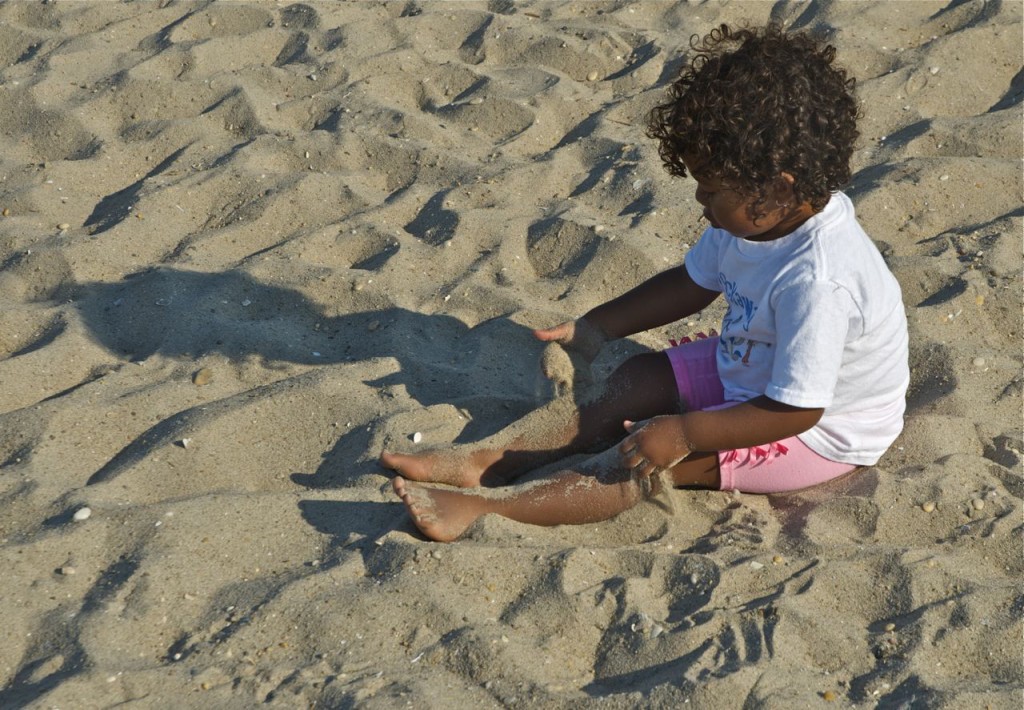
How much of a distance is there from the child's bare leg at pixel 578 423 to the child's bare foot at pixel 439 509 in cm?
23

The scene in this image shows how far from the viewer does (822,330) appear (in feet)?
7.94

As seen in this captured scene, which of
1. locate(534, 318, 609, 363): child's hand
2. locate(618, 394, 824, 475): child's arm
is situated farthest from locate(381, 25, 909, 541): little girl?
locate(534, 318, 609, 363): child's hand

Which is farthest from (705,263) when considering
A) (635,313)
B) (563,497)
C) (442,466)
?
(442,466)

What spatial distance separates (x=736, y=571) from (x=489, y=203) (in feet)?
6.13

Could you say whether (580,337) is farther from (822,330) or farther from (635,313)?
(822,330)

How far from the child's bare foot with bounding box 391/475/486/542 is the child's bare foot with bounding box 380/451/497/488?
14 centimetres

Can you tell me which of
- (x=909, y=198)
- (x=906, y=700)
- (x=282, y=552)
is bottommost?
(x=909, y=198)

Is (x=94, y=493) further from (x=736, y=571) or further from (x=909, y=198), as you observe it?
(x=909, y=198)

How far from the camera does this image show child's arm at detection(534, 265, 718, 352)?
3041mm

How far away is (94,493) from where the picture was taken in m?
2.70

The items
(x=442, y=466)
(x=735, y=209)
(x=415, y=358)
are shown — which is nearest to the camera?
(x=735, y=209)

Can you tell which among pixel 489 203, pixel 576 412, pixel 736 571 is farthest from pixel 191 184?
pixel 736 571

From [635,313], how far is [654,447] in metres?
0.60

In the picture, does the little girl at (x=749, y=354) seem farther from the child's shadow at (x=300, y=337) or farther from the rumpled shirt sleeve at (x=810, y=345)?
the child's shadow at (x=300, y=337)
